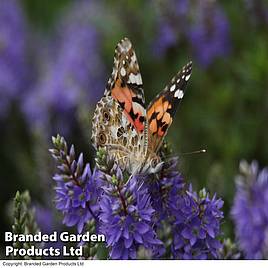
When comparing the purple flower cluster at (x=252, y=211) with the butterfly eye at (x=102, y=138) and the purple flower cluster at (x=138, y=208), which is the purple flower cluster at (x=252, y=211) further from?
the butterfly eye at (x=102, y=138)

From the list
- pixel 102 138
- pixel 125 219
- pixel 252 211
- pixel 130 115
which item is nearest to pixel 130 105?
pixel 130 115

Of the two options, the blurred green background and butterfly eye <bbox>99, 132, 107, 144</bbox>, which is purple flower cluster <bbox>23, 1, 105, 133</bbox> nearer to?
the blurred green background

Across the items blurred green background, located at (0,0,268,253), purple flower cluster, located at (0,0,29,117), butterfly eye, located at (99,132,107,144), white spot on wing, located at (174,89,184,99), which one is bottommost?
butterfly eye, located at (99,132,107,144)

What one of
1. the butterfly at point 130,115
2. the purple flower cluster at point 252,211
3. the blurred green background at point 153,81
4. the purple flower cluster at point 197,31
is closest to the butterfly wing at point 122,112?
the butterfly at point 130,115

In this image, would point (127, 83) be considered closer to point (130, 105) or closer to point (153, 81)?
point (130, 105)

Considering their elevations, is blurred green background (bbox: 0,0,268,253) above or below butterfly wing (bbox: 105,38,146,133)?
above

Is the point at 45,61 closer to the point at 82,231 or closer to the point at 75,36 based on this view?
the point at 75,36

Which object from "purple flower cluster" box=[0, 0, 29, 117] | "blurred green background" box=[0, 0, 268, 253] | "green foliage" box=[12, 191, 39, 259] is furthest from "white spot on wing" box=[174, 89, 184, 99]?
"purple flower cluster" box=[0, 0, 29, 117]
